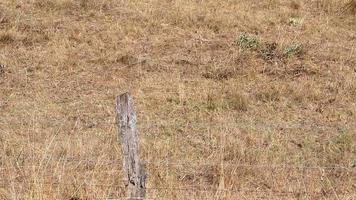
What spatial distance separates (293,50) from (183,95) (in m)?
2.55

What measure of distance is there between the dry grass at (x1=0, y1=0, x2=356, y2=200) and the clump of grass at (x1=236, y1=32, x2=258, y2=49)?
6 cm

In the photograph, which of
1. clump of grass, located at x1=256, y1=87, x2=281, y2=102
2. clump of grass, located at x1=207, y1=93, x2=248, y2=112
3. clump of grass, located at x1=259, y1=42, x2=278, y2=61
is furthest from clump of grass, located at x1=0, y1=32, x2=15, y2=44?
clump of grass, located at x1=256, y1=87, x2=281, y2=102

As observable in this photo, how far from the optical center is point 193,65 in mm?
9484

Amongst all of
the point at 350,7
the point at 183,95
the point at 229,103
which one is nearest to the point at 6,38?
the point at 183,95

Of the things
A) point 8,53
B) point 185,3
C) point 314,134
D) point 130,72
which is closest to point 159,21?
point 185,3

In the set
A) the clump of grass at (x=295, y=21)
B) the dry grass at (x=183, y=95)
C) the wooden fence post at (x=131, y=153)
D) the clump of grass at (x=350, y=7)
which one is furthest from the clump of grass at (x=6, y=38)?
the clump of grass at (x=350, y=7)

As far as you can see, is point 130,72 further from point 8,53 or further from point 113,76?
point 8,53

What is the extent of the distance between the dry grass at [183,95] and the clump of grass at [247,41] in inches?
2.4

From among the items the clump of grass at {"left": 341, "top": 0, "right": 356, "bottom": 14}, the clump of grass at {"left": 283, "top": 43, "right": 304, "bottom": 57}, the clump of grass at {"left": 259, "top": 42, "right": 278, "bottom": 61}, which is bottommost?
the clump of grass at {"left": 259, "top": 42, "right": 278, "bottom": 61}

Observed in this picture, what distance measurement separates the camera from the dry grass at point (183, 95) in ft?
20.0

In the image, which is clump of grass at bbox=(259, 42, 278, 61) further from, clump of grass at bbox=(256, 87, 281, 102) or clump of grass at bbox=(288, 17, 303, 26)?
clump of grass at bbox=(256, 87, 281, 102)

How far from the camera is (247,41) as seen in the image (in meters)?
10.1

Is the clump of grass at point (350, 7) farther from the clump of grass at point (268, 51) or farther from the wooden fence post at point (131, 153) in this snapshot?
the wooden fence post at point (131, 153)

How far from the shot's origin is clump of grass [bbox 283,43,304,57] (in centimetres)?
980
